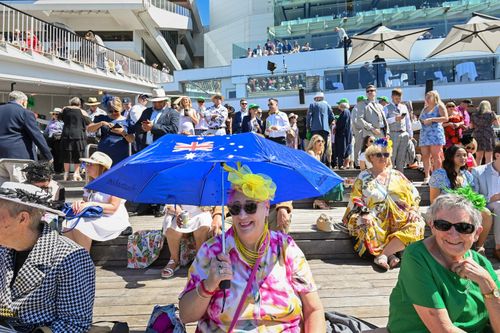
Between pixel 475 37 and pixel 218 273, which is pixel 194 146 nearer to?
pixel 218 273

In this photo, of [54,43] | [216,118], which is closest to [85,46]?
[54,43]

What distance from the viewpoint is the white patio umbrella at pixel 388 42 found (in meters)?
18.1

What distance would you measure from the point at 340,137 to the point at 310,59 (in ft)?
49.8

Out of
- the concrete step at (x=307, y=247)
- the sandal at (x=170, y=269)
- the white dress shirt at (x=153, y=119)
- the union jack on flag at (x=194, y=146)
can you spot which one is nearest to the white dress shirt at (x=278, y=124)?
the white dress shirt at (x=153, y=119)

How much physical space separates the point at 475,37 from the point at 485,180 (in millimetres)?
14070

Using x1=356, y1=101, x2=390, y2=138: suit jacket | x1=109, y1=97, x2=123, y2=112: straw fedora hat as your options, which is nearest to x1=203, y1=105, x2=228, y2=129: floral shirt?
x1=109, y1=97, x2=123, y2=112: straw fedora hat

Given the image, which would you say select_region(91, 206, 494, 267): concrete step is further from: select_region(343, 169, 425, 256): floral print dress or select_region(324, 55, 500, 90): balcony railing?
select_region(324, 55, 500, 90): balcony railing

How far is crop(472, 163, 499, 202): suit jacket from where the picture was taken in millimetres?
4648

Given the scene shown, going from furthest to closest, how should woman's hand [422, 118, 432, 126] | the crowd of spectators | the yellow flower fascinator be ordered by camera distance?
the crowd of spectators → woman's hand [422, 118, 432, 126] → the yellow flower fascinator

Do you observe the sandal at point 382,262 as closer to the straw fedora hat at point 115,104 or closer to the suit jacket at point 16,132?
the suit jacket at point 16,132

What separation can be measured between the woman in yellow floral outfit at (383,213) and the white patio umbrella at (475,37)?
46.8ft

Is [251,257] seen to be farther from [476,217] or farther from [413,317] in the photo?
[476,217]

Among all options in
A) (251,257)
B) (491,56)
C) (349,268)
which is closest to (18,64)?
(349,268)

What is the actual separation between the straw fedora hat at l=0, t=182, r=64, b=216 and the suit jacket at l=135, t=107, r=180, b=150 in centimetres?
439
